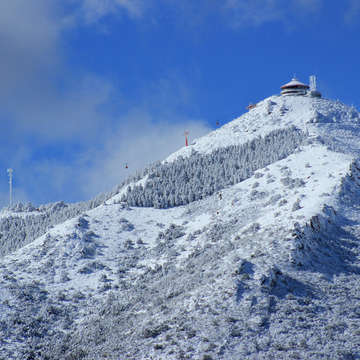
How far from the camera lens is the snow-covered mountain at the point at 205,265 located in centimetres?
3077

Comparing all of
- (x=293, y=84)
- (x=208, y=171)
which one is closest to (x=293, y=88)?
(x=293, y=84)

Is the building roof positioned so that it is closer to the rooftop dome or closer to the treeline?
the rooftop dome

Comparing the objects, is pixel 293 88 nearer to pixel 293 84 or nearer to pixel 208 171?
pixel 293 84

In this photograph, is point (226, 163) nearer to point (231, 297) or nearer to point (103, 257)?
point (103, 257)

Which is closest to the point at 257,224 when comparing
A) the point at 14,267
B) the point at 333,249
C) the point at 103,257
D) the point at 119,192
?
the point at 333,249

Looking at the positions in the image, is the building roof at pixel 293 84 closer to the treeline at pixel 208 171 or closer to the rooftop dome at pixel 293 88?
the rooftop dome at pixel 293 88

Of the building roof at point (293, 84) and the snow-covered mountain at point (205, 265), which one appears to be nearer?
the snow-covered mountain at point (205, 265)

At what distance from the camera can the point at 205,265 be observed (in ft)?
132

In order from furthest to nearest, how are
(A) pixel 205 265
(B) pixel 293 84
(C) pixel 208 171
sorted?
(B) pixel 293 84 < (C) pixel 208 171 < (A) pixel 205 265

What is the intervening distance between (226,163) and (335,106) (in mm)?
34846

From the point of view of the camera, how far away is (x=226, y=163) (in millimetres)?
69438

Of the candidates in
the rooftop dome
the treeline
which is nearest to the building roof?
the rooftop dome

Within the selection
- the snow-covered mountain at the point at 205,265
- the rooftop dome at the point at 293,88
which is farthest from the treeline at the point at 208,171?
the rooftop dome at the point at 293,88

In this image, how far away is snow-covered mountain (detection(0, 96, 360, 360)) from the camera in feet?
101
